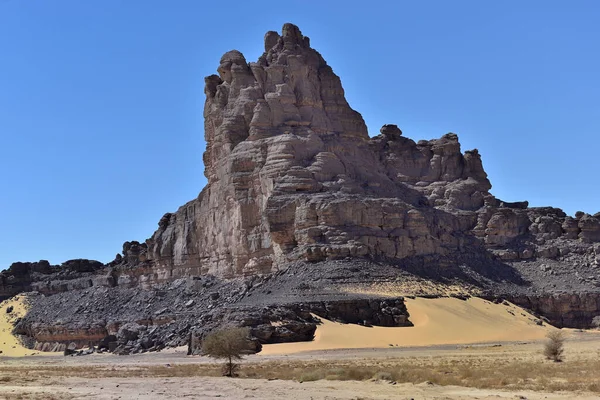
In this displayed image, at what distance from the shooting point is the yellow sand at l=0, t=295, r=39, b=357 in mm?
101969

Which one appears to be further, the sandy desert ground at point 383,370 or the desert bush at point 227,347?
the desert bush at point 227,347

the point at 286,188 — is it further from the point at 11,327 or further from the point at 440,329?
the point at 11,327

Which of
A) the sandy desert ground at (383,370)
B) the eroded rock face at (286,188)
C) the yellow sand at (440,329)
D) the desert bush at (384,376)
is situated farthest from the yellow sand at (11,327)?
the desert bush at (384,376)

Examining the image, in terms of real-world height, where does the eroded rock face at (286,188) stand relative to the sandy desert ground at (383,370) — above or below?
above

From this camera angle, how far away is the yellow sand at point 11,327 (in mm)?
101969

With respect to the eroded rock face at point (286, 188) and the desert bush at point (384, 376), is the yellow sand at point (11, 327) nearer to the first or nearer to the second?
the eroded rock face at point (286, 188)

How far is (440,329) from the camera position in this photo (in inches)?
3012

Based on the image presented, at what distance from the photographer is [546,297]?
9600 cm

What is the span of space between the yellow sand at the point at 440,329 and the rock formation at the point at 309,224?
9.17 feet

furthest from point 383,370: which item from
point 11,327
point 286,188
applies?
point 11,327

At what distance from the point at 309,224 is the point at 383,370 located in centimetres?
4395

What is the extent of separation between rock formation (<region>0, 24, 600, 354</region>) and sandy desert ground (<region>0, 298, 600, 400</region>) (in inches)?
204

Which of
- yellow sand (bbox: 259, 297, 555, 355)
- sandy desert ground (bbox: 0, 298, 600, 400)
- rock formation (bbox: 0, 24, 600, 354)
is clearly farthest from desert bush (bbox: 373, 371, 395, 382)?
rock formation (bbox: 0, 24, 600, 354)

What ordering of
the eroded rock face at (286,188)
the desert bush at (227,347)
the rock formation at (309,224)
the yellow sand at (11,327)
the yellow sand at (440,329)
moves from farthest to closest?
the yellow sand at (11,327), the eroded rock face at (286,188), the rock formation at (309,224), the yellow sand at (440,329), the desert bush at (227,347)
